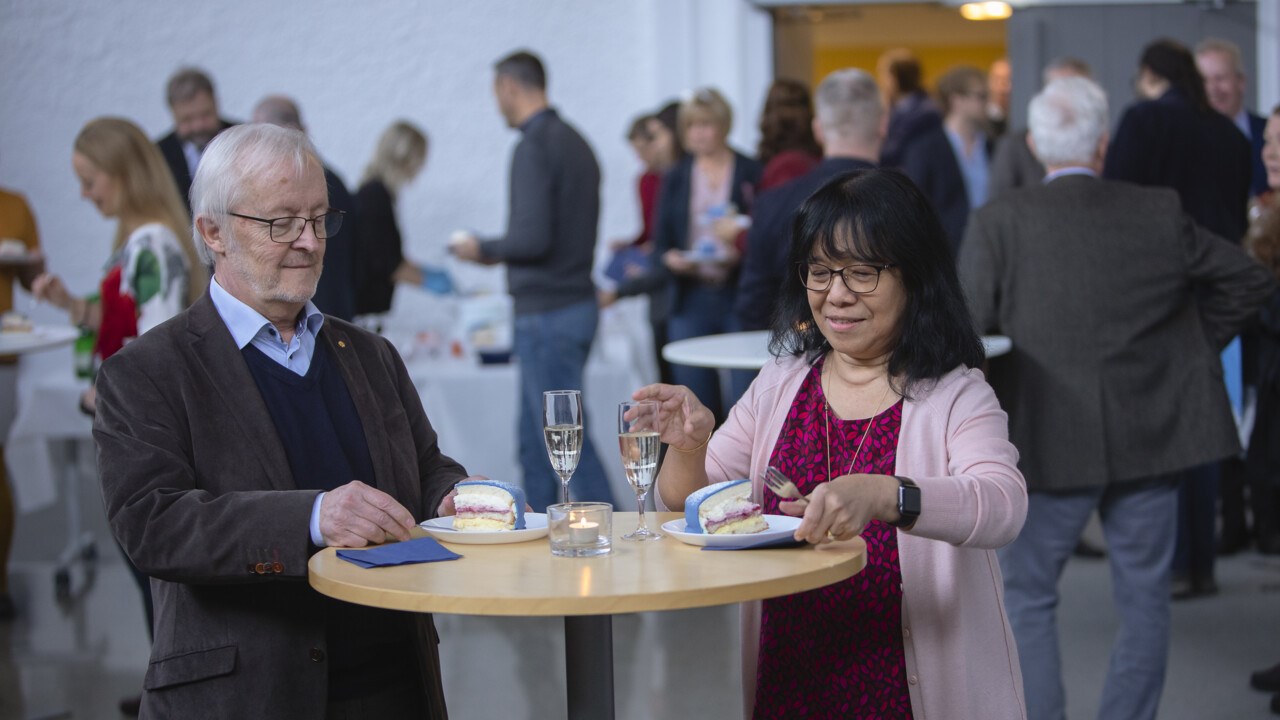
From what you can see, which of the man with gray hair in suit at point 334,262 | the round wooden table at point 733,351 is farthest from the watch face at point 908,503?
the man with gray hair in suit at point 334,262

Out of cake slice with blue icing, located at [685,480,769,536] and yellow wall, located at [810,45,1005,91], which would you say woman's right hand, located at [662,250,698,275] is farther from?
yellow wall, located at [810,45,1005,91]

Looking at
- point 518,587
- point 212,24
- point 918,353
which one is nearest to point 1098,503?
point 918,353

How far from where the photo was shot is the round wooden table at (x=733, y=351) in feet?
10.8

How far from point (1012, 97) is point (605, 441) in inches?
136

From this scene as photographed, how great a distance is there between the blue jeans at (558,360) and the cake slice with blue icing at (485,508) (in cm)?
293

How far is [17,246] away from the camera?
17.4 ft

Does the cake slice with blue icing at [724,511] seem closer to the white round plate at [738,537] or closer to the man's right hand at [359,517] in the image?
the white round plate at [738,537]

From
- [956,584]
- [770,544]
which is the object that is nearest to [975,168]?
[956,584]

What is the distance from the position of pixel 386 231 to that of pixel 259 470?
4.04m

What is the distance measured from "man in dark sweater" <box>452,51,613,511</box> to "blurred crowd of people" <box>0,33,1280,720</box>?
1 cm

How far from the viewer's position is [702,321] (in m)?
5.49

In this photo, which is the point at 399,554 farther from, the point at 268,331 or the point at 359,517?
the point at 268,331

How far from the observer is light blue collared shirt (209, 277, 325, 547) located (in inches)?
81.4

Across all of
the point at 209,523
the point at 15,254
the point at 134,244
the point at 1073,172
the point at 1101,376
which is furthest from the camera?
the point at 15,254
